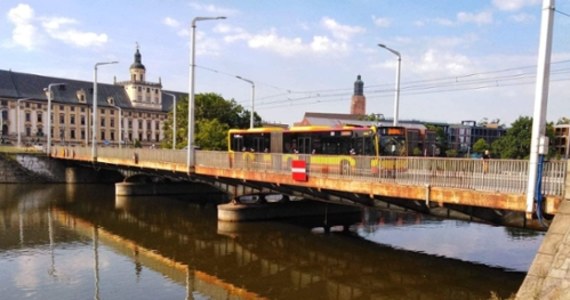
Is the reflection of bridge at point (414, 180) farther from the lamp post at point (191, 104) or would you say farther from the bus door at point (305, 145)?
the bus door at point (305, 145)

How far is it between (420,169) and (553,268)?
7.20 meters

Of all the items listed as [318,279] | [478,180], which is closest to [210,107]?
[318,279]

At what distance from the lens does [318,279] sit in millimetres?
20109

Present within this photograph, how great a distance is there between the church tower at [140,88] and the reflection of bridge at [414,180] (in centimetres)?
10621

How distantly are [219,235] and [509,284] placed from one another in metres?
16.5

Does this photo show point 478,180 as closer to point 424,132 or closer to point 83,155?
point 424,132

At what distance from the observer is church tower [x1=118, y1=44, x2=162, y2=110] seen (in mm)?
129125

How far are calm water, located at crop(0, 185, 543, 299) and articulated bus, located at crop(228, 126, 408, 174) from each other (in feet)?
15.5

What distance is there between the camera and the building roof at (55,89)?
348 feet

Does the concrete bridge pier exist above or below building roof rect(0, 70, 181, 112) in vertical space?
below

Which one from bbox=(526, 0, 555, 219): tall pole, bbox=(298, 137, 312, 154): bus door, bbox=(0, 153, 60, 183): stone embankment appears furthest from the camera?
bbox=(0, 153, 60, 183): stone embankment

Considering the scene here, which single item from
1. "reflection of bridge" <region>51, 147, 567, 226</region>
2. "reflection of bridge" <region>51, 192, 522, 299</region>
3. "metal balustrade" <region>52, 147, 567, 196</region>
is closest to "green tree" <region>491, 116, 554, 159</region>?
"reflection of bridge" <region>51, 192, 522, 299</region>

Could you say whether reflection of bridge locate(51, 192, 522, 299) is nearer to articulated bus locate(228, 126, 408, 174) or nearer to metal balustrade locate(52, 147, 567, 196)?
metal balustrade locate(52, 147, 567, 196)

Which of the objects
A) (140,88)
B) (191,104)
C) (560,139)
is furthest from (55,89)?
(560,139)
